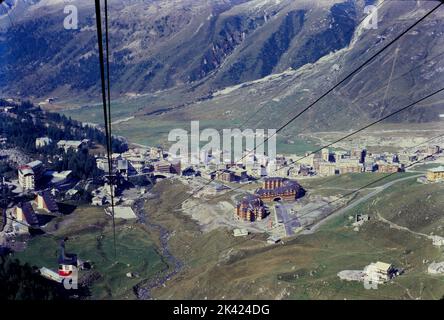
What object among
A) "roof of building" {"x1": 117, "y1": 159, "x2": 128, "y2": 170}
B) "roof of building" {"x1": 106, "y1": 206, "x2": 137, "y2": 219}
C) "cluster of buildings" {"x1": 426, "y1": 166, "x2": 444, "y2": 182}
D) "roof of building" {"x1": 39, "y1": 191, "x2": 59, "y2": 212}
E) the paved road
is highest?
"cluster of buildings" {"x1": 426, "y1": 166, "x2": 444, "y2": 182}

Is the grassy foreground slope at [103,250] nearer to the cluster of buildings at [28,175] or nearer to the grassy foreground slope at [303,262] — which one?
the grassy foreground slope at [303,262]

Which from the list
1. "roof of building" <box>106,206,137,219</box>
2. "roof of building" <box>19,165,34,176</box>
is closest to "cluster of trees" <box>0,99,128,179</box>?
"roof of building" <box>19,165,34,176</box>

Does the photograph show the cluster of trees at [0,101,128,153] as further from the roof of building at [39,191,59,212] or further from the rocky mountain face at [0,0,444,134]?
the rocky mountain face at [0,0,444,134]

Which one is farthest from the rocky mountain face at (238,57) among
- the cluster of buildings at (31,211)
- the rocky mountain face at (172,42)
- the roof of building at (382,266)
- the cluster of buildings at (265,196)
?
the roof of building at (382,266)

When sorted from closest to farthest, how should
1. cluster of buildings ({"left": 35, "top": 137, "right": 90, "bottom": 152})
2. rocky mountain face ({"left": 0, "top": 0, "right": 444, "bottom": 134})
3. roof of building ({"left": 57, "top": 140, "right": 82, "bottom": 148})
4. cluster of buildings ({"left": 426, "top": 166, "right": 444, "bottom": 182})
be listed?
1. cluster of buildings ({"left": 426, "top": 166, "right": 444, "bottom": 182})
2. cluster of buildings ({"left": 35, "top": 137, "right": 90, "bottom": 152})
3. roof of building ({"left": 57, "top": 140, "right": 82, "bottom": 148})
4. rocky mountain face ({"left": 0, "top": 0, "right": 444, "bottom": 134})

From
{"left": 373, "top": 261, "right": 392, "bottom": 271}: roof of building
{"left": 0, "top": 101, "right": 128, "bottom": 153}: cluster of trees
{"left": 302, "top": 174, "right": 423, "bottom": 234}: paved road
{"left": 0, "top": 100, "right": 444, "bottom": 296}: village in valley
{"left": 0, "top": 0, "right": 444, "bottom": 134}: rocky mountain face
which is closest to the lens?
{"left": 373, "top": 261, "right": 392, "bottom": 271}: roof of building

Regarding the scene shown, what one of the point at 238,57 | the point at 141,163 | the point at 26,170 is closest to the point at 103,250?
the point at 26,170

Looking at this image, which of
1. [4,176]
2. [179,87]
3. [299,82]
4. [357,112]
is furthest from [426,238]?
[179,87]
